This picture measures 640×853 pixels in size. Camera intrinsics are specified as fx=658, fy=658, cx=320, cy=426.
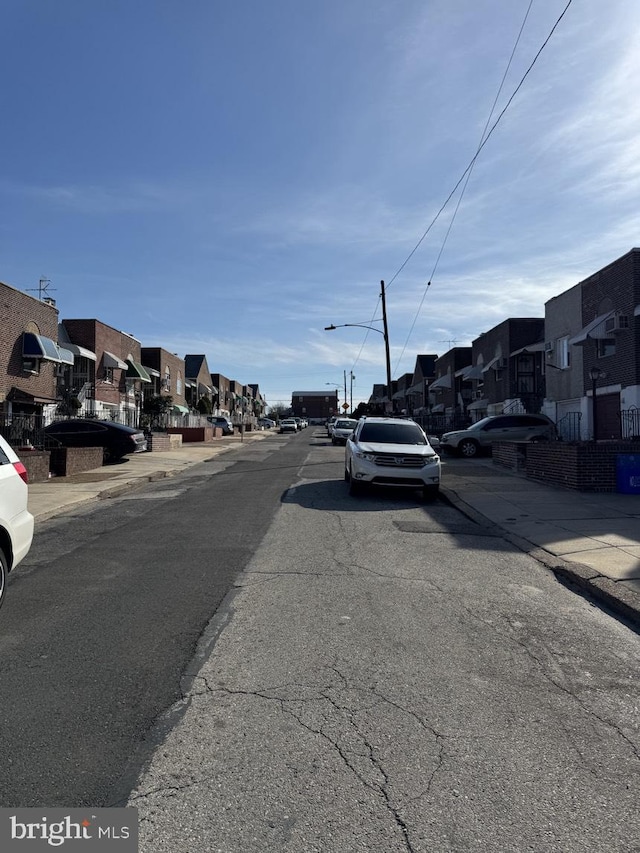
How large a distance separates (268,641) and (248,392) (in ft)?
388

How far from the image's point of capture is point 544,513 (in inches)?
440

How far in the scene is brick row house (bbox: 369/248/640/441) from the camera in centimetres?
2102

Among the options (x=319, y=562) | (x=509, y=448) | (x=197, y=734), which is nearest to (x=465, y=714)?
(x=197, y=734)

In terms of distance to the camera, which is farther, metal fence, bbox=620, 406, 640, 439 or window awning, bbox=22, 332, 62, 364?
window awning, bbox=22, 332, 62, 364

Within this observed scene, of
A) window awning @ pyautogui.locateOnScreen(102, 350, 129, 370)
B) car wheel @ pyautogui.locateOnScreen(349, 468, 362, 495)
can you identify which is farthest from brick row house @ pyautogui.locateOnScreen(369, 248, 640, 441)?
window awning @ pyautogui.locateOnScreen(102, 350, 129, 370)

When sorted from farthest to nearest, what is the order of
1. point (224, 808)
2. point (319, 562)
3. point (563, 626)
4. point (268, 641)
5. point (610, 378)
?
point (610, 378) < point (319, 562) < point (563, 626) < point (268, 641) < point (224, 808)

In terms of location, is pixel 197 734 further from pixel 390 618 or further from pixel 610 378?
pixel 610 378

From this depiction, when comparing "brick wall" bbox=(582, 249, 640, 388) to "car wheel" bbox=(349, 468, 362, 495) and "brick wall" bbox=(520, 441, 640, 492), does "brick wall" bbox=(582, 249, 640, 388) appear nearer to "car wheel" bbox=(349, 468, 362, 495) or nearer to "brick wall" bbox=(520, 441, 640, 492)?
"brick wall" bbox=(520, 441, 640, 492)

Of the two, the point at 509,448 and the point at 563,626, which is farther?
the point at 509,448

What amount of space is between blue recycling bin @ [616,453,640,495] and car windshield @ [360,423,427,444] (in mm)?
4005

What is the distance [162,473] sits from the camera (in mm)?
19406

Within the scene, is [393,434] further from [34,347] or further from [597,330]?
[34,347]

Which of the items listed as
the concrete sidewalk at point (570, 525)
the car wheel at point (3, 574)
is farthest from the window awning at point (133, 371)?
the car wheel at point (3, 574)

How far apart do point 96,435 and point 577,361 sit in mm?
18008
